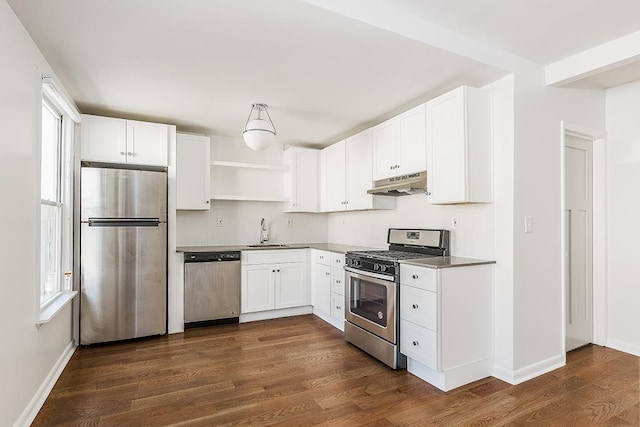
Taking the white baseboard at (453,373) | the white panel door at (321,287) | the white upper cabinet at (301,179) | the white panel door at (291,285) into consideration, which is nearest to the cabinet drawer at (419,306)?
the white baseboard at (453,373)

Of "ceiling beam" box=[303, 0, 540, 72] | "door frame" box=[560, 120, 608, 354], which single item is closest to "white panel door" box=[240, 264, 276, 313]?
"ceiling beam" box=[303, 0, 540, 72]

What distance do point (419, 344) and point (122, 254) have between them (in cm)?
294

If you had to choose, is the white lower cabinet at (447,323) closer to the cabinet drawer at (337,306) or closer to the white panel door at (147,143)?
the cabinet drawer at (337,306)

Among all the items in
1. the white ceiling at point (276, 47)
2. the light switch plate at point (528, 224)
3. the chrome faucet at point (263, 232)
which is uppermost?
the white ceiling at point (276, 47)

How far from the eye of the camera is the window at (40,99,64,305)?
2.78 m

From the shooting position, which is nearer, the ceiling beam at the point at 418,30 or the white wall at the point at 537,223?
the ceiling beam at the point at 418,30

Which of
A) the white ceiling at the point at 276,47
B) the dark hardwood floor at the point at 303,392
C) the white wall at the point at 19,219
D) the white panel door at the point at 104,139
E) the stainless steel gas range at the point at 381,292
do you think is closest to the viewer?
the white wall at the point at 19,219

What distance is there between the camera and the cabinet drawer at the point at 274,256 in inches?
164

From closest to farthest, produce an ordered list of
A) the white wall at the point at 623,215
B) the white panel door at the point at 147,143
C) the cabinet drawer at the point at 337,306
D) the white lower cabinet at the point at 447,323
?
the white lower cabinet at the point at 447,323 → the white wall at the point at 623,215 → the white panel door at the point at 147,143 → the cabinet drawer at the point at 337,306

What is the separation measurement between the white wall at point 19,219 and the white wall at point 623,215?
15.3ft

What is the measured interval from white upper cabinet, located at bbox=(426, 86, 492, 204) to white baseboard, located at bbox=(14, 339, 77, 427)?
3.13 metres

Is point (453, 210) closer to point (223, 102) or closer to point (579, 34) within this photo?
point (579, 34)

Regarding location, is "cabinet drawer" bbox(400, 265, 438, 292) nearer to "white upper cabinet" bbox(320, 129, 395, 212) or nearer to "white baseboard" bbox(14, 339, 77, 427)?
"white upper cabinet" bbox(320, 129, 395, 212)

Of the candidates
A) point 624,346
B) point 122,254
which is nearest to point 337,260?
point 122,254
